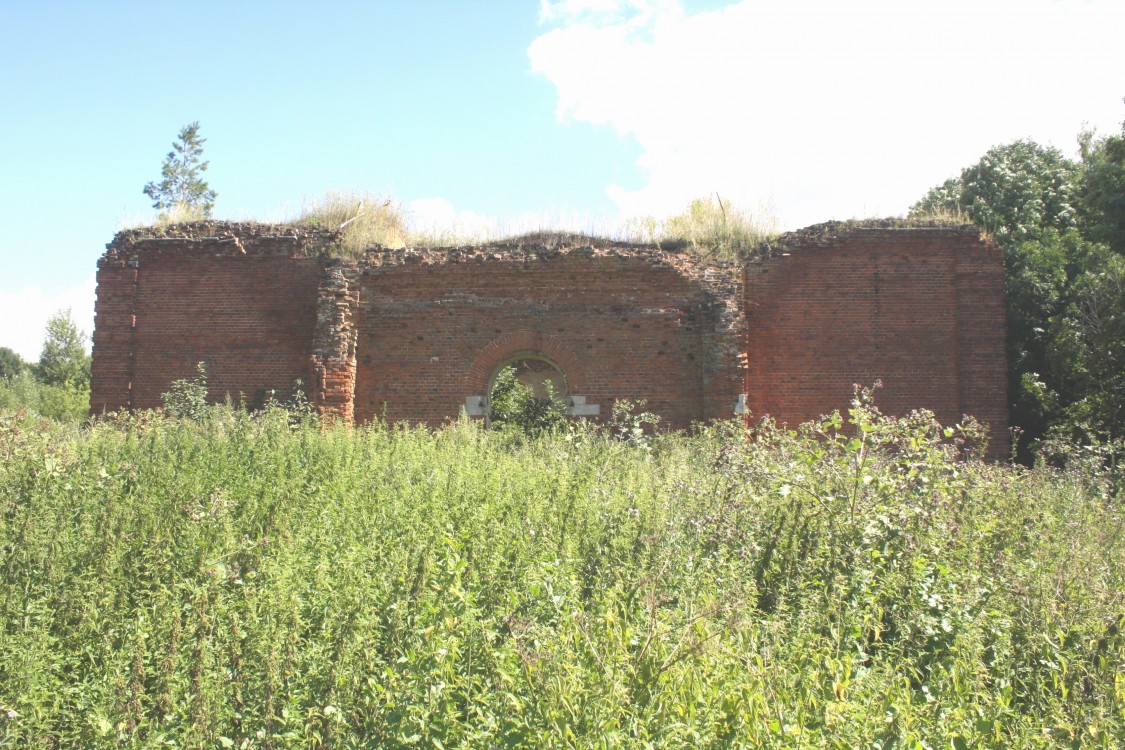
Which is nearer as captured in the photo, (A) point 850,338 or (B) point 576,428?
(B) point 576,428

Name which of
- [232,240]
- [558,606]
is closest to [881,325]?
[232,240]

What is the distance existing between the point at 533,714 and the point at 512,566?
4.61 feet

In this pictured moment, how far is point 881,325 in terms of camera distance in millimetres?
13859

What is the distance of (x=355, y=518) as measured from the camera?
5855 mm

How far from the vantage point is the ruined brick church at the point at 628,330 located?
1371cm

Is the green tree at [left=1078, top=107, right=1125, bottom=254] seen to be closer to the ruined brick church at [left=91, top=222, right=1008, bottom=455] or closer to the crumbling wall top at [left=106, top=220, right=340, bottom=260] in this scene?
the ruined brick church at [left=91, top=222, right=1008, bottom=455]

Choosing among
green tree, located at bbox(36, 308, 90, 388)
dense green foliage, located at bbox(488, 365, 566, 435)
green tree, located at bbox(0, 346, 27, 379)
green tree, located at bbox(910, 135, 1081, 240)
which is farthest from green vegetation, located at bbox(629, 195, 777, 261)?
green tree, located at bbox(0, 346, 27, 379)

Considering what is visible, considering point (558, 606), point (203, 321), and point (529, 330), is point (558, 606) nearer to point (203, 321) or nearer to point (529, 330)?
point (529, 330)

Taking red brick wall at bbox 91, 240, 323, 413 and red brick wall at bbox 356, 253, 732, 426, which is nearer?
red brick wall at bbox 356, 253, 732, 426

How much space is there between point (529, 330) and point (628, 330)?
158cm

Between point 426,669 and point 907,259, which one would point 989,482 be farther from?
point 907,259

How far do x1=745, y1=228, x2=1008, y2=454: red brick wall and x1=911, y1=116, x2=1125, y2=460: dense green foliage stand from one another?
1092 mm

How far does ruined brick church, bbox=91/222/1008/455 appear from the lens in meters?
13.7

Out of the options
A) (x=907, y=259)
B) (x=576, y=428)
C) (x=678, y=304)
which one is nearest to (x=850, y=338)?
(x=907, y=259)
